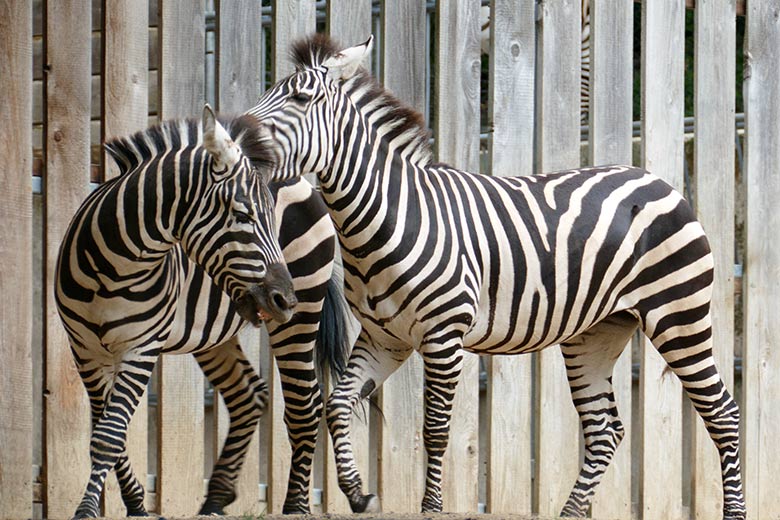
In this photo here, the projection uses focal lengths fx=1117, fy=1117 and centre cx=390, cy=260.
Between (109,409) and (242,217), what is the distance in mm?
867

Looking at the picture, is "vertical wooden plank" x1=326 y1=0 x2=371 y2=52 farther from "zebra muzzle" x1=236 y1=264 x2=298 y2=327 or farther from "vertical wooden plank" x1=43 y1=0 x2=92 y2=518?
"zebra muzzle" x1=236 y1=264 x2=298 y2=327

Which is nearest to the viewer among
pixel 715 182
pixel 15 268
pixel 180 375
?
pixel 15 268

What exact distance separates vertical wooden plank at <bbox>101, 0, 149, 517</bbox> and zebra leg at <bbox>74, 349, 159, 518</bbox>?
616 mm

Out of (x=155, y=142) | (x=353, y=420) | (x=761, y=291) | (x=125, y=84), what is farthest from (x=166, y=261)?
(x=761, y=291)

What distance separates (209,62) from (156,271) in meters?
3.03

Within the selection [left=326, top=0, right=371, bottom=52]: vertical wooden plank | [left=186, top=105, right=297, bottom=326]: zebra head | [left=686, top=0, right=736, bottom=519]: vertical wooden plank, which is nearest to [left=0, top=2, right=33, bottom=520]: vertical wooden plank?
[left=186, top=105, right=297, bottom=326]: zebra head

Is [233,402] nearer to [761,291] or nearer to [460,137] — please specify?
[460,137]

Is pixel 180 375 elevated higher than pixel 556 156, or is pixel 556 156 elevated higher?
pixel 556 156

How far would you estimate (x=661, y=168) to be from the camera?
6.15 metres

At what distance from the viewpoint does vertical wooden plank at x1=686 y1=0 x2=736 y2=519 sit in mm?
6242

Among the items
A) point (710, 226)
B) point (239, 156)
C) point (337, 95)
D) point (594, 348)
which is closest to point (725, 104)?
point (710, 226)

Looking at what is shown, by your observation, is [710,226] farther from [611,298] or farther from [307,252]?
[307,252]

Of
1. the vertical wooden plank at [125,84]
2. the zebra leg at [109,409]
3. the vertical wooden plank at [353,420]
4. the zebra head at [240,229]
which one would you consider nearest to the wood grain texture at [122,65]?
the vertical wooden plank at [125,84]

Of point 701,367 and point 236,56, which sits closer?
point 701,367
